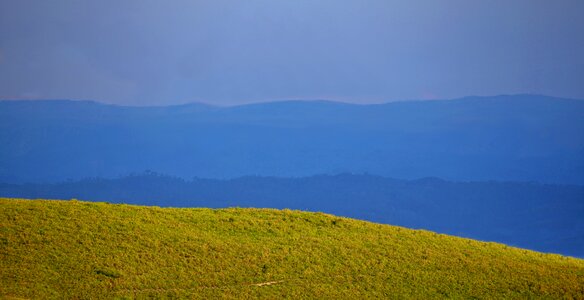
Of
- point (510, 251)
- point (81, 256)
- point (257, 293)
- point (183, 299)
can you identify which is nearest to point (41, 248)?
point (81, 256)

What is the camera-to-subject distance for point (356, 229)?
2402 cm

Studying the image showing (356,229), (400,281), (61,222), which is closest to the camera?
(400,281)

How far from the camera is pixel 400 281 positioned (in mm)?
18734

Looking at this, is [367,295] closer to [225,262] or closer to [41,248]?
[225,262]

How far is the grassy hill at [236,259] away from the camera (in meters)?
17.1

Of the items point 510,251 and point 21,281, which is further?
point 510,251

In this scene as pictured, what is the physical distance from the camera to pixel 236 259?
1934cm

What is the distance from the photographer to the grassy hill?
56.1 ft

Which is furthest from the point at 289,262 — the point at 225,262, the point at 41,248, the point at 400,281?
the point at 41,248

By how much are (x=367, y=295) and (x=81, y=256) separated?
27.2ft

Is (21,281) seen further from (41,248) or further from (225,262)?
(225,262)

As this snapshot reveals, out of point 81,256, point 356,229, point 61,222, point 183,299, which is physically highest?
point 356,229

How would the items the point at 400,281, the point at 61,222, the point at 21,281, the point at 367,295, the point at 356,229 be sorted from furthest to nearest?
the point at 356,229 → the point at 61,222 → the point at 400,281 → the point at 367,295 → the point at 21,281

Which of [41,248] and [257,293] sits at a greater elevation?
[41,248]
